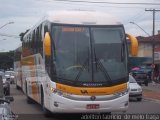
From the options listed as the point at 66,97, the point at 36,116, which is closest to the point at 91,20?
the point at 66,97

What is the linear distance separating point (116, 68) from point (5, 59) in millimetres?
114965

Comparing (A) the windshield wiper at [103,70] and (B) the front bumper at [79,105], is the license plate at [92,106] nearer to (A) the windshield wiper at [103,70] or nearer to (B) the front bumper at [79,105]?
(B) the front bumper at [79,105]

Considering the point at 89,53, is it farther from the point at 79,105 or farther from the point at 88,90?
the point at 79,105

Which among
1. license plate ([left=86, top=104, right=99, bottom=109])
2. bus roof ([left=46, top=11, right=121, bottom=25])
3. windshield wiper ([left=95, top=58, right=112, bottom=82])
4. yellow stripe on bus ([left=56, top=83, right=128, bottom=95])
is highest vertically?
bus roof ([left=46, top=11, right=121, bottom=25])

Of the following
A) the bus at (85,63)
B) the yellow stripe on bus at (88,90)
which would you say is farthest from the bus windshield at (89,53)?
the yellow stripe on bus at (88,90)

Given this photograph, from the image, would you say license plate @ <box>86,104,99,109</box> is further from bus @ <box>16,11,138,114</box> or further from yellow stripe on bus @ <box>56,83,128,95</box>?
yellow stripe on bus @ <box>56,83,128,95</box>

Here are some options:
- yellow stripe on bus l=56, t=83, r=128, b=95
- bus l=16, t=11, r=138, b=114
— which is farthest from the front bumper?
yellow stripe on bus l=56, t=83, r=128, b=95

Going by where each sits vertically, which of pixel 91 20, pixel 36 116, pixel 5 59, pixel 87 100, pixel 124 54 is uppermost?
pixel 91 20

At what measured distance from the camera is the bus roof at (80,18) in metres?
15.8

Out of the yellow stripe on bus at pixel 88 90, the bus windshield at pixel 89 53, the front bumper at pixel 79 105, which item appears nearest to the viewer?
the front bumper at pixel 79 105

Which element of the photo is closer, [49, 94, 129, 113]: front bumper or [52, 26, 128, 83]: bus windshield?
[49, 94, 129, 113]: front bumper

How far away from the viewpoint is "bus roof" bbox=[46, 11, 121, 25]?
15758 mm

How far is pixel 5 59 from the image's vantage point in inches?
5049

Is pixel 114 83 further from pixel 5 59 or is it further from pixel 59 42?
pixel 5 59
